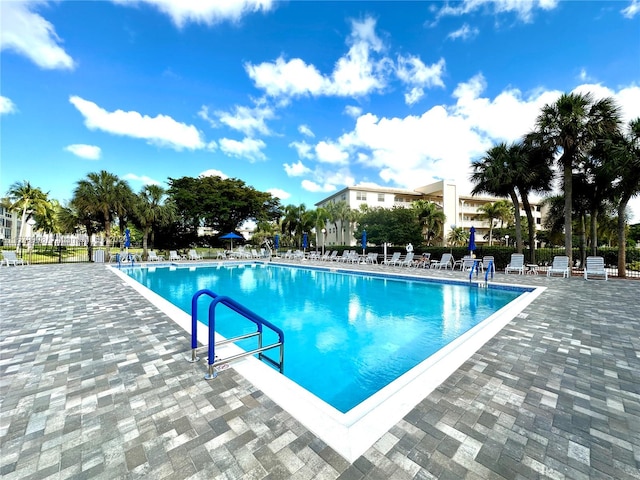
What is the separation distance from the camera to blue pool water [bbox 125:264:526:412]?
4.02 meters

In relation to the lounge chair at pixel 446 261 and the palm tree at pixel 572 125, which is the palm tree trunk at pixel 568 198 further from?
the lounge chair at pixel 446 261

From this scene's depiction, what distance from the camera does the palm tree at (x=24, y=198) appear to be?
28.7m

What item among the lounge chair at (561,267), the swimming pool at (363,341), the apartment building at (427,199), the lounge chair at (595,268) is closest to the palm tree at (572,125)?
the lounge chair at (561,267)

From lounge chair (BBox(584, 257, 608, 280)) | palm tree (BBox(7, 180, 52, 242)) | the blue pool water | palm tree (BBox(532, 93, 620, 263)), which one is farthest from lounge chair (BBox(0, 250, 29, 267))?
palm tree (BBox(532, 93, 620, 263))

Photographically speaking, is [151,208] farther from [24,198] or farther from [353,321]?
[353,321]

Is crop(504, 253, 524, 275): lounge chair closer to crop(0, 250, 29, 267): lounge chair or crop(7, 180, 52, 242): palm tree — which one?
crop(0, 250, 29, 267): lounge chair

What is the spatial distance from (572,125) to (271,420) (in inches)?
658

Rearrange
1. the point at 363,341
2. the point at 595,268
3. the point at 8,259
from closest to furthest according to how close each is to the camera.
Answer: the point at 363,341 → the point at 595,268 → the point at 8,259

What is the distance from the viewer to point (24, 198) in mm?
28922

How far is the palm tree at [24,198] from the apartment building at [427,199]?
110ft

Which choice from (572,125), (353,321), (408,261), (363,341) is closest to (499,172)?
(572,125)

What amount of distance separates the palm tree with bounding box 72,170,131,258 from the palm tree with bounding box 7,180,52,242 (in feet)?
56.8

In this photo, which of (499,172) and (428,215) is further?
(428,215)

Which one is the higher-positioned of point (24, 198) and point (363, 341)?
point (24, 198)
